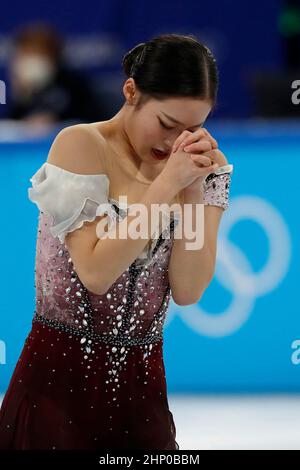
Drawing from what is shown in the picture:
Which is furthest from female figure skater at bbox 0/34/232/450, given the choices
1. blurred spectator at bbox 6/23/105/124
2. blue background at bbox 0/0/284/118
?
blue background at bbox 0/0/284/118

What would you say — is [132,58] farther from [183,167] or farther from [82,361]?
[82,361]

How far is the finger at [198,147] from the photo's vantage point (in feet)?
6.22

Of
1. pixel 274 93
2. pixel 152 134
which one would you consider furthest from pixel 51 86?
pixel 152 134

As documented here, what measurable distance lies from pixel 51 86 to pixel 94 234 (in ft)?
11.7

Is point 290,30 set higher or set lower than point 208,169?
higher

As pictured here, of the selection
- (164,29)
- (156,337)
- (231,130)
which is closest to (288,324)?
(231,130)

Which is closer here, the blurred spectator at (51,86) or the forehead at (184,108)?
the forehead at (184,108)

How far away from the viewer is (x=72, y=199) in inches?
77.7

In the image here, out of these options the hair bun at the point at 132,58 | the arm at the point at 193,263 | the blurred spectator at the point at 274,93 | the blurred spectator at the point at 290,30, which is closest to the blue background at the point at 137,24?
the blurred spectator at the point at 290,30

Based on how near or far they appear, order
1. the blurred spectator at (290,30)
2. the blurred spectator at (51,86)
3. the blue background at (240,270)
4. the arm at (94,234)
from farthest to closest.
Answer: the blurred spectator at (290,30) → the blurred spectator at (51,86) → the blue background at (240,270) → the arm at (94,234)

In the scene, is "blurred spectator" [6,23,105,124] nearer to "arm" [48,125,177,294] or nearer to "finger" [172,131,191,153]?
"arm" [48,125,177,294]

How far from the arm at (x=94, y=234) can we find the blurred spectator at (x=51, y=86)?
3366mm

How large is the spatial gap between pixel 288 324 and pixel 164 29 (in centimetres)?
363

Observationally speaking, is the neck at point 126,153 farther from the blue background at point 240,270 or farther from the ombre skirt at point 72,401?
the blue background at point 240,270
